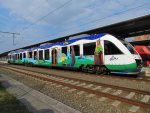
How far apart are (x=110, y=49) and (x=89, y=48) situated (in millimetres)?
2285

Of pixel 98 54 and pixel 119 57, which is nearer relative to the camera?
pixel 119 57

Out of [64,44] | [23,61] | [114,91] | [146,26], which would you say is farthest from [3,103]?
[23,61]

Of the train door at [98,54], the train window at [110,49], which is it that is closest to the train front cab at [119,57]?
the train window at [110,49]

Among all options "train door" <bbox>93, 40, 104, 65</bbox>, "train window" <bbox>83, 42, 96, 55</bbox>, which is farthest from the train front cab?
"train window" <bbox>83, 42, 96, 55</bbox>

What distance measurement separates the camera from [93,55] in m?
17.8

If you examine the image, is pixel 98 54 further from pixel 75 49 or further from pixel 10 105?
pixel 10 105

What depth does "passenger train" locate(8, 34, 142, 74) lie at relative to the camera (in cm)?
1552

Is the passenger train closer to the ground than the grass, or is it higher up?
higher up

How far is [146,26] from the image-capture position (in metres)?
28.8

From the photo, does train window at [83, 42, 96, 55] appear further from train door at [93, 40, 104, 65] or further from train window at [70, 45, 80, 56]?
train window at [70, 45, 80, 56]

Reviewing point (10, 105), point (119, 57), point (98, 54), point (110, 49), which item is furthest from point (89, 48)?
point (10, 105)

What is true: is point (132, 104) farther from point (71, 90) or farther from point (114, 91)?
point (71, 90)

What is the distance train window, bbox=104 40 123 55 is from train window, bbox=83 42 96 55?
126 centimetres

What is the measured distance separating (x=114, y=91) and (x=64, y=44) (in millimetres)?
12683
